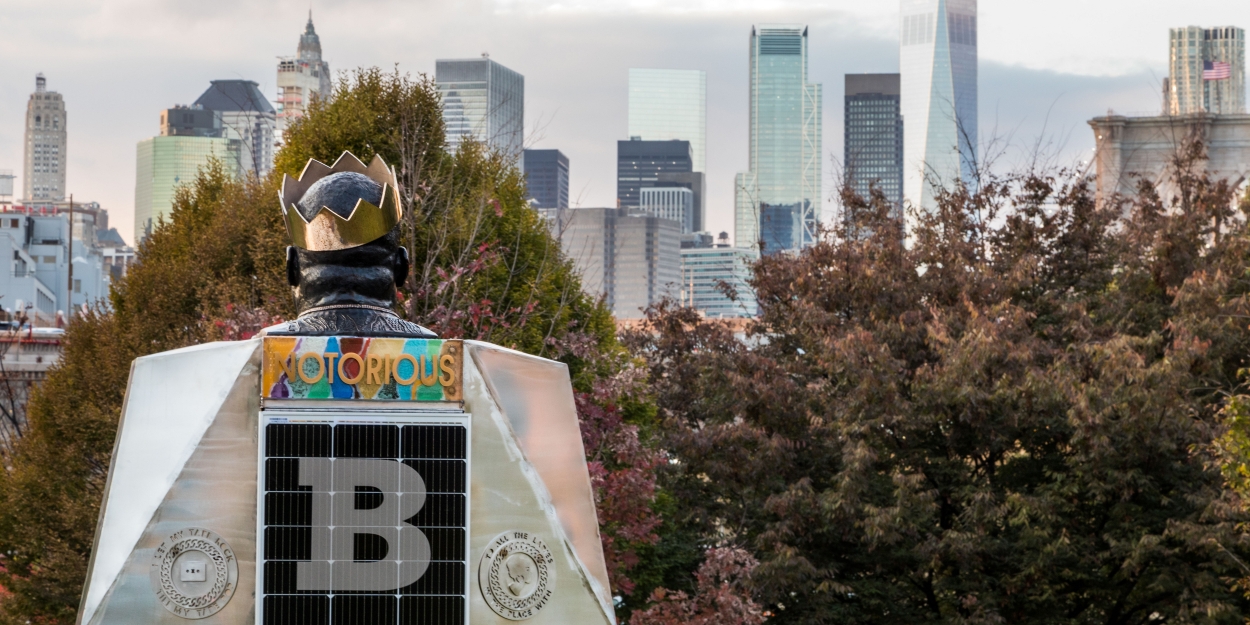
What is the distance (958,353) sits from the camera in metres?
18.9

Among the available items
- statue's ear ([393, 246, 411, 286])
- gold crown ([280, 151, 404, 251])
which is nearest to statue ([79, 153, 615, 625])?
gold crown ([280, 151, 404, 251])

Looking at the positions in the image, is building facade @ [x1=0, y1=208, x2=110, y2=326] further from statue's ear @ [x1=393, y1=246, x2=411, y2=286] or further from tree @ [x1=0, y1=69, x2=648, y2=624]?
statue's ear @ [x1=393, y1=246, x2=411, y2=286]

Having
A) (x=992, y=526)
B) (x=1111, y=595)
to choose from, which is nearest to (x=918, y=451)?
(x=992, y=526)

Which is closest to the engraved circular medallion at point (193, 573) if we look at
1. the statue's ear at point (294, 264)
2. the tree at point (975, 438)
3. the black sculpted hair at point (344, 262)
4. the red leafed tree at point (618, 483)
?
the black sculpted hair at point (344, 262)

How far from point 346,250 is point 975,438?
47.9ft

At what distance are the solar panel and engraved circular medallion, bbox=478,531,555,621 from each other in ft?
0.41

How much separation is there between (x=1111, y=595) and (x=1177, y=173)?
8.82m

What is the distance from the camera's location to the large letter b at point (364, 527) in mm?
6672

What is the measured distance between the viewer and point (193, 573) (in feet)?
20.9

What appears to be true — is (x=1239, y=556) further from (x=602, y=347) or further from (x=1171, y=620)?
(x=602, y=347)

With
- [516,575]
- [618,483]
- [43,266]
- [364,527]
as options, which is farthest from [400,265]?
[43,266]

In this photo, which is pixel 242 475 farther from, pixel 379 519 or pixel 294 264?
pixel 294 264

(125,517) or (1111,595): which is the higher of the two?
(125,517)

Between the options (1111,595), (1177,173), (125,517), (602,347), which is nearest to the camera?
(125,517)
